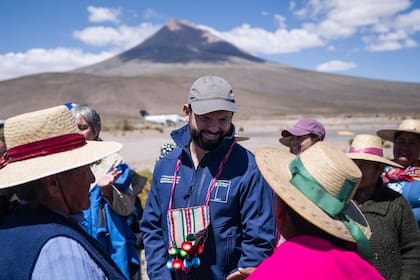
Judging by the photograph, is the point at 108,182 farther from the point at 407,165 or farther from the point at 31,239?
the point at 407,165

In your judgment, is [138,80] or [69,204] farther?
[138,80]

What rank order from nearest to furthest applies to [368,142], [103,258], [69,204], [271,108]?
[103,258] < [69,204] < [368,142] < [271,108]

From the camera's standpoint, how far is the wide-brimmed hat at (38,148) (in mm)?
1640

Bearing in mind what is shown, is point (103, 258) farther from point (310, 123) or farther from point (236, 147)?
point (310, 123)

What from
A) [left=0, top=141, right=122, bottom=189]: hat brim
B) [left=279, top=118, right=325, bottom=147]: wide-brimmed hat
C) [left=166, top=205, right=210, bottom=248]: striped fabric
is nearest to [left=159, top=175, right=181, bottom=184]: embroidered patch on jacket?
[left=166, top=205, right=210, bottom=248]: striped fabric

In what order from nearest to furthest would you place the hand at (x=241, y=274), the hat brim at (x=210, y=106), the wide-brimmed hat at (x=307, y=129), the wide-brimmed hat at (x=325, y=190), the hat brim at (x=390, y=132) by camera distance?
the wide-brimmed hat at (x=325, y=190)
the hand at (x=241, y=274)
the hat brim at (x=210, y=106)
the hat brim at (x=390, y=132)
the wide-brimmed hat at (x=307, y=129)

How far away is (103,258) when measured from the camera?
1575mm

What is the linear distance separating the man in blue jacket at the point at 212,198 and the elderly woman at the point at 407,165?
55.9 inches

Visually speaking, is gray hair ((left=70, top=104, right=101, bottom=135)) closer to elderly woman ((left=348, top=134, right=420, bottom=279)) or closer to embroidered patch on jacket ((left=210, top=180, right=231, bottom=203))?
embroidered patch on jacket ((left=210, top=180, right=231, bottom=203))

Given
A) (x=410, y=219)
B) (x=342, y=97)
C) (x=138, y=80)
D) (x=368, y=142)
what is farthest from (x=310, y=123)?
(x=342, y=97)

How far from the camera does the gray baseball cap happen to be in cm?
250

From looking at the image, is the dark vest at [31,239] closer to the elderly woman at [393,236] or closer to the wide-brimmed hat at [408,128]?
the elderly woman at [393,236]

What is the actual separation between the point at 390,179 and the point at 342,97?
393 ft

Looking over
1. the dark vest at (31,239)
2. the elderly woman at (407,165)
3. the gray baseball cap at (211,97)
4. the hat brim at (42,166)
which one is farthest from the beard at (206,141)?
the elderly woman at (407,165)
